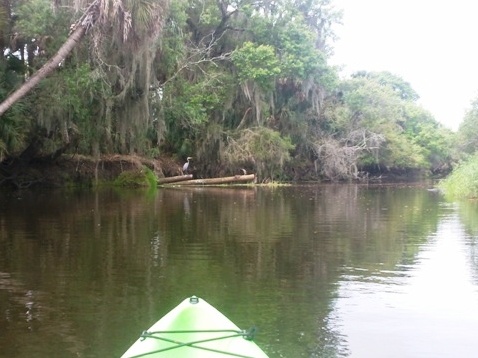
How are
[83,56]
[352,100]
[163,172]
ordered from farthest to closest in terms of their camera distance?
[352,100]
[163,172]
[83,56]

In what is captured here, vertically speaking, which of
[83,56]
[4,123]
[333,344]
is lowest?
[333,344]

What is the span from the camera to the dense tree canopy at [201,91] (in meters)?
21.1

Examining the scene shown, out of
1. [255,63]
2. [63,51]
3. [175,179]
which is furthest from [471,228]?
[255,63]

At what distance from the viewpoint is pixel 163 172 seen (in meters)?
34.1

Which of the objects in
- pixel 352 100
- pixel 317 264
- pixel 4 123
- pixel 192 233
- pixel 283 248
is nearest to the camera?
pixel 317 264

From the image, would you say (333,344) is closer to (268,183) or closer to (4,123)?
(4,123)

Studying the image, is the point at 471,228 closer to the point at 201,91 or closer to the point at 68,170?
the point at 201,91

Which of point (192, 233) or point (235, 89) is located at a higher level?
point (235, 89)

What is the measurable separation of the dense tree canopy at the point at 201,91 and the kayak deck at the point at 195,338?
40.2 feet

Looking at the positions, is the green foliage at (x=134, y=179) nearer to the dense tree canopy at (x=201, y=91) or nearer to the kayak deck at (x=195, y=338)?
the dense tree canopy at (x=201, y=91)

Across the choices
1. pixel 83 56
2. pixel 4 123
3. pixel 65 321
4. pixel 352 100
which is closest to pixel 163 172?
pixel 83 56

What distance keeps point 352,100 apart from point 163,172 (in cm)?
1803

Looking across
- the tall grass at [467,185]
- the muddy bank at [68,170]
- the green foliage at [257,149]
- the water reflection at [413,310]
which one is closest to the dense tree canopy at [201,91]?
the green foliage at [257,149]

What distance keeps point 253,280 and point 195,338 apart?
4.93m
